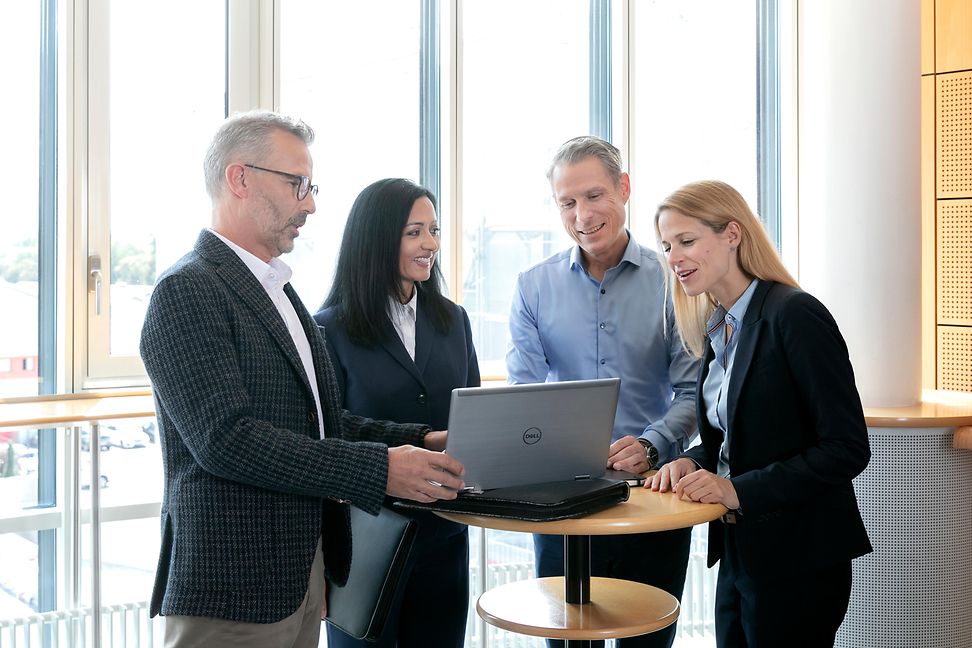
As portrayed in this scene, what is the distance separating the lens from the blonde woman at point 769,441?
2.16 metres

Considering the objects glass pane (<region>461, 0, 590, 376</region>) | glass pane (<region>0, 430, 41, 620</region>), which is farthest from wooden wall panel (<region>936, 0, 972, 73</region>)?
glass pane (<region>0, 430, 41, 620</region>)

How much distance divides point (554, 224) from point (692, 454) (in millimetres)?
2522

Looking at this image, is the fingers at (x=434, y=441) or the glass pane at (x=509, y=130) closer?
the fingers at (x=434, y=441)

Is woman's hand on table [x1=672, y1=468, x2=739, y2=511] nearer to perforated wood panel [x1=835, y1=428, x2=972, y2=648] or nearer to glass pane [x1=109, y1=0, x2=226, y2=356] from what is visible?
perforated wood panel [x1=835, y1=428, x2=972, y2=648]

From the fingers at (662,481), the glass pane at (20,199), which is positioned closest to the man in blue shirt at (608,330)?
the fingers at (662,481)

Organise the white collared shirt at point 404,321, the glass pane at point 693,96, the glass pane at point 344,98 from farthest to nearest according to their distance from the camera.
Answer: the glass pane at point 693,96 < the glass pane at point 344,98 < the white collared shirt at point 404,321

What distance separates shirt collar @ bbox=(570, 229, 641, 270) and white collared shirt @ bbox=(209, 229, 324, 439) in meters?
1.13

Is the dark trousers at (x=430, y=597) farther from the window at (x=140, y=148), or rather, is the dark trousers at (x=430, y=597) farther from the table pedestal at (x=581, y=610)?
the window at (x=140, y=148)

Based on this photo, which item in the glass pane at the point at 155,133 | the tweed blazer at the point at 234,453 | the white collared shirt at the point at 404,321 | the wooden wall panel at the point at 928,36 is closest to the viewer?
the tweed blazer at the point at 234,453

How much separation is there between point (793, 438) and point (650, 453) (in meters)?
0.46

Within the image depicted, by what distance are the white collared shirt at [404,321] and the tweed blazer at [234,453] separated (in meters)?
0.72

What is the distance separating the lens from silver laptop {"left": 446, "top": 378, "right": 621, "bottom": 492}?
6.49ft

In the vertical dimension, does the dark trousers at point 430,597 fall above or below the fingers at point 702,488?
below

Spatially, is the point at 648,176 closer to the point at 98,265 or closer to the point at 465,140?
the point at 465,140
